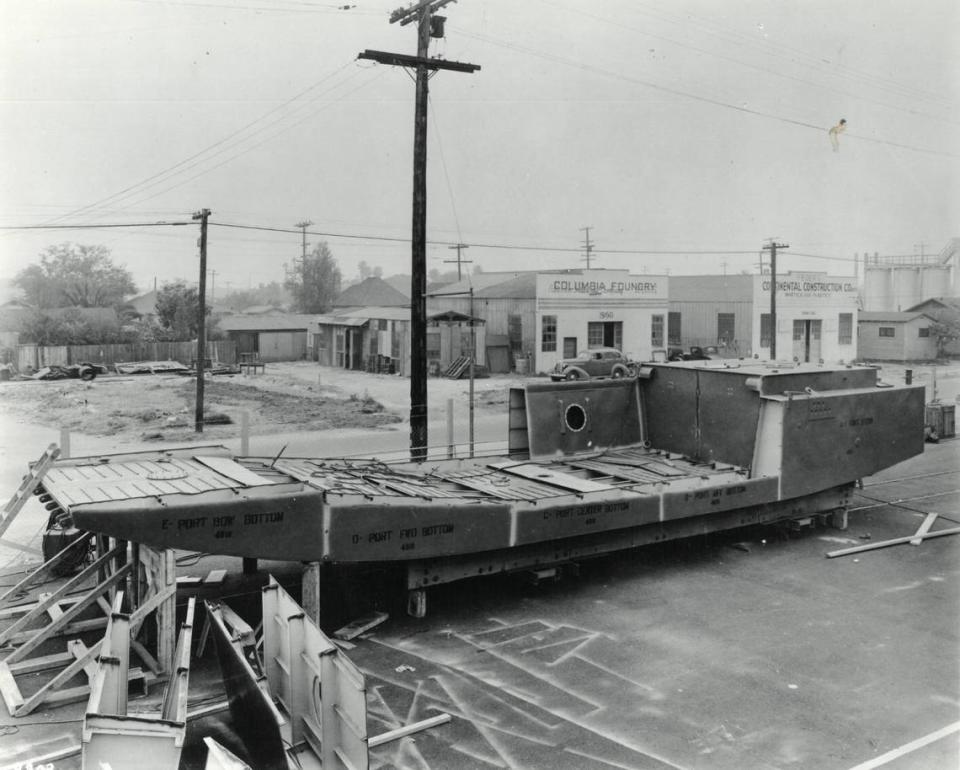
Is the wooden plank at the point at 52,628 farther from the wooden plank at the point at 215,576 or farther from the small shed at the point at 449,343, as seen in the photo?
the small shed at the point at 449,343

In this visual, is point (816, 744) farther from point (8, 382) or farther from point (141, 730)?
point (8, 382)

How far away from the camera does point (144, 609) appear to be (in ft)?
21.4

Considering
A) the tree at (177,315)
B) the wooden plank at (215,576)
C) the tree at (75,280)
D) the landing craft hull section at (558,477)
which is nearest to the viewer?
the landing craft hull section at (558,477)

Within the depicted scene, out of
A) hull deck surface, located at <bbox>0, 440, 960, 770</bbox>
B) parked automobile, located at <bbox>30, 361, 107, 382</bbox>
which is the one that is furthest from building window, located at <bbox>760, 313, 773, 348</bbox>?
hull deck surface, located at <bbox>0, 440, 960, 770</bbox>

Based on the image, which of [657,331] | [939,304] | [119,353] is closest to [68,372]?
[119,353]

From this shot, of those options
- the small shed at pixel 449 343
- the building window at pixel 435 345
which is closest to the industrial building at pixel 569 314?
the small shed at pixel 449 343

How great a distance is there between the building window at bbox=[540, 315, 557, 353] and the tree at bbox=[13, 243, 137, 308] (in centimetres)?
3118

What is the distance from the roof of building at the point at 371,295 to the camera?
57.2 meters

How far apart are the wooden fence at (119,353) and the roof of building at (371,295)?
1430 cm

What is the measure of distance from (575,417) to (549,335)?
79.2 ft

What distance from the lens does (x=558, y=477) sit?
9.95 m

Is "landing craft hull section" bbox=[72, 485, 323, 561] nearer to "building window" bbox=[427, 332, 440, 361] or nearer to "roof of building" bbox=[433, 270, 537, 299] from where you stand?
"roof of building" bbox=[433, 270, 537, 299]

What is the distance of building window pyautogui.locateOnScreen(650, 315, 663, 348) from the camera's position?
38312 millimetres

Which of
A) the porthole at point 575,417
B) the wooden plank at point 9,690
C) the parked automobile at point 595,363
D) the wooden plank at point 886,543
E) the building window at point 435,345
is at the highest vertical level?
the building window at point 435,345
